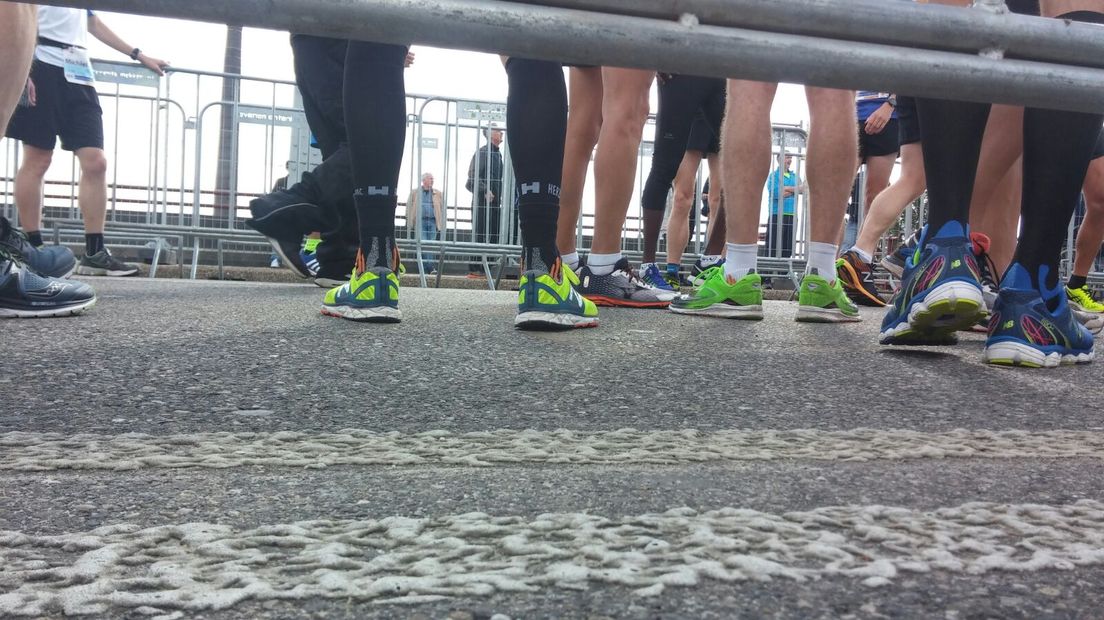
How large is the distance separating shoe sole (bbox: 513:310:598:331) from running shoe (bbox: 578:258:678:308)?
103 cm

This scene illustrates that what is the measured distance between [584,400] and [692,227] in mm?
7798

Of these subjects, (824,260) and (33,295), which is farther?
(824,260)

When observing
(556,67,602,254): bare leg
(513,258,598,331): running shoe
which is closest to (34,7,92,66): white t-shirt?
(556,67,602,254): bare leg

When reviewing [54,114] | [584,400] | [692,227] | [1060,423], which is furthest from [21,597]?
[692,227]

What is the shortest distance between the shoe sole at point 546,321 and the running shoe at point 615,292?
103 centimetres

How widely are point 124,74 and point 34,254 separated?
601 centimetres

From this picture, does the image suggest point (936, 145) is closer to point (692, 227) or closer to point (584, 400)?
point (584, 400)

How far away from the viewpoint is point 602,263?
3.51 meters

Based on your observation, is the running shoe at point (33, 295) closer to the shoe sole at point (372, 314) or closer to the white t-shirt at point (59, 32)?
the shoe sole at point (372, 314)

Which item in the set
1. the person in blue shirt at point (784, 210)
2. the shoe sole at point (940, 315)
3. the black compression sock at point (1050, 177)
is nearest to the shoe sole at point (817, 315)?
the shoe sole at point (940, 315)

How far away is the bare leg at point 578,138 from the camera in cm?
340

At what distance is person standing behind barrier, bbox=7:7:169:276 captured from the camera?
5.07 metres

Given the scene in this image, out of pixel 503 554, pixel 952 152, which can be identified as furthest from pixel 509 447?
pixel 952 152

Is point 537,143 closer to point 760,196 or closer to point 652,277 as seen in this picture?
point 760,196
